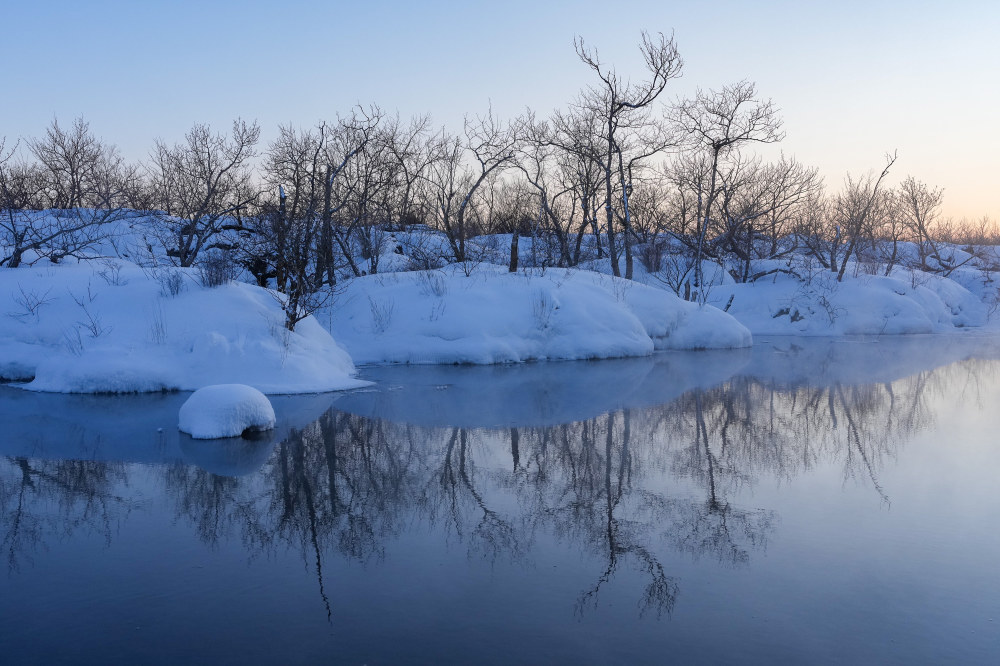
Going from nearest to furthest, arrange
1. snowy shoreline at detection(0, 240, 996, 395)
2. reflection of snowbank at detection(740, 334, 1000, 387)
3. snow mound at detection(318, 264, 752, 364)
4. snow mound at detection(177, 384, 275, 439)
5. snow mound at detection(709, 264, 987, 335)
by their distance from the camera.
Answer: snow mound at detection(177, 384, 275, 439), snowy shoreline at detection(0, 240, 996, 395), reflection of snowbank at detection(740, 334, 1000, 387), snow mound at detection(318, 264, 752, 364), snow mound at detection(709, 264, 987, 335)

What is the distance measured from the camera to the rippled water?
154 inches

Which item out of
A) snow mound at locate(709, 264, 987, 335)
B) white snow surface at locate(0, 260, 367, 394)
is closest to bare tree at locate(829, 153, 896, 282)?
snow mound at locate(709, 264, 987, 335)

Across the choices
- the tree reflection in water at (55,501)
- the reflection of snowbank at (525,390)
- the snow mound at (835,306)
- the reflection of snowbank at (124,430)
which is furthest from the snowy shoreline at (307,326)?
the snow mound at (835,306)

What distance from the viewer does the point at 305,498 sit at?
6406 mm

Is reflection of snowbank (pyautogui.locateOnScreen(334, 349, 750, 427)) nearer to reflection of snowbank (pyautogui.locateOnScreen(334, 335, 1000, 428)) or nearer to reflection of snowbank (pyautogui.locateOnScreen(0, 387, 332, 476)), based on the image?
reflection of snowbank (pyautogui.locateOnScreen(334, 335, 1000, 428))

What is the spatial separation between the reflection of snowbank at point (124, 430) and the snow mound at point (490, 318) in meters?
4.75

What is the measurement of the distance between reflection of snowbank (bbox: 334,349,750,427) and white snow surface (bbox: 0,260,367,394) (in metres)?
1.23

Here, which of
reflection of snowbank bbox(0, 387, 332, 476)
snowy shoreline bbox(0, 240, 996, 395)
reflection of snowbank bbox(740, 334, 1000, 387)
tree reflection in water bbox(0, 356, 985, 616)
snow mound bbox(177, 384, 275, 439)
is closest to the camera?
tree reflection in water bbox(0, 356, 985, 616)

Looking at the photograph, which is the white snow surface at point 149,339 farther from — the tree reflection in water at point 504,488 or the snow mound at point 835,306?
the snow mound at point 835,306

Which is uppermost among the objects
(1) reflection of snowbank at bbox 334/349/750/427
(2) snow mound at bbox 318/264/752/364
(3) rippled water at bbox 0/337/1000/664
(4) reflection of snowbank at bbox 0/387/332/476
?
(2) snow mound at bbox 318/264/752/364

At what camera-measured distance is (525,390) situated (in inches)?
496

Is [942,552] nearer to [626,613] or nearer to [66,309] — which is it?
[626,613]

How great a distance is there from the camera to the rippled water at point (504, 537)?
391 cm

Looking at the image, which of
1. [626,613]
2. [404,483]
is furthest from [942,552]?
[404,483]
